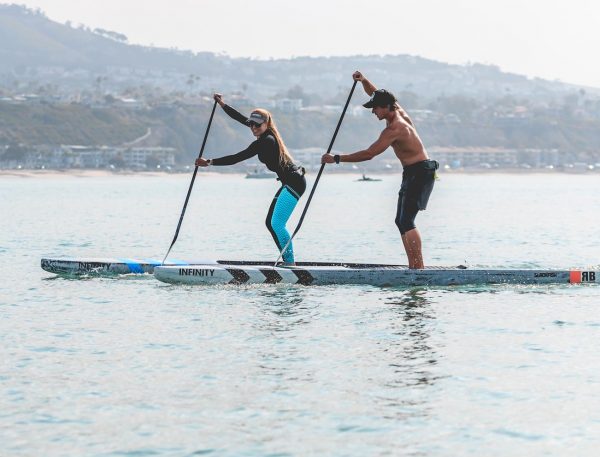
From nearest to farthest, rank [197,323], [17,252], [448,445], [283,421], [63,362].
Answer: [448,445], [283,421], [63,362], [197,323], [17,252]

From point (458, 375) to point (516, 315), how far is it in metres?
4.27

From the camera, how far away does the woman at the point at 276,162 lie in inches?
717

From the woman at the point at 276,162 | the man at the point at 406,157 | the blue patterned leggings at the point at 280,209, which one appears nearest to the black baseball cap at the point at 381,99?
the man at the point at 406,157

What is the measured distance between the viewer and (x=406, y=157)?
57.9 feet

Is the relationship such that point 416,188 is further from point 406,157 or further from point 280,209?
point 280,209

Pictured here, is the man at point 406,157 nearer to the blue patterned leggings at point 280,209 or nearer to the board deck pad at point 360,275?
the board deck pad at point 360,275

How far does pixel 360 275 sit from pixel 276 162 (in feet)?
7.14

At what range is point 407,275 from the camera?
18.1 metres

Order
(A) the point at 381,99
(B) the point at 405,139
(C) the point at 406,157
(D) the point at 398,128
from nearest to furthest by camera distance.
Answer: (A) the point at 381,99
(D) the point at 398,128
(B) the point at 405,139
(C) the point at 406,157

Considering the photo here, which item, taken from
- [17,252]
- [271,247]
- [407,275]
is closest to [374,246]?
[271,247]

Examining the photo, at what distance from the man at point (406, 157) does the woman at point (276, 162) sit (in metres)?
1.38

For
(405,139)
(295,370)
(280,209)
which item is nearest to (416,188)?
(405,139)

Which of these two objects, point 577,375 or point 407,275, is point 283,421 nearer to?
point 577,375

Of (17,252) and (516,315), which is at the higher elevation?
(516,315)
